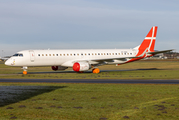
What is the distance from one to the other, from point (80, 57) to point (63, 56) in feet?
10.9

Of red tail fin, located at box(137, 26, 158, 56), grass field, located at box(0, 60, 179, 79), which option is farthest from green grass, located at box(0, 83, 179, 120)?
red tail fin, located at box(137, 26, 158, 56)

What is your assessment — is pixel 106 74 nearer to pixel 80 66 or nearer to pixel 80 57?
pixel 80 66

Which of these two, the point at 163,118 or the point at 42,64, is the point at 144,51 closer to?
the point at 42,64

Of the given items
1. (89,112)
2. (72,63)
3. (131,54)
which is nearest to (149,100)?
(89,112)

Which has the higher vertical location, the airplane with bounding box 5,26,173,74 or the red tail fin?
the red tail fin

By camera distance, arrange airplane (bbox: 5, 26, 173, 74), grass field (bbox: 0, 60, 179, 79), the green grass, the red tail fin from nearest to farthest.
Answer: the green grass, grass field (bbox: 0, 60, 179, 79), airplane (bbox: 5, 26, 173, 74), the red tail fin

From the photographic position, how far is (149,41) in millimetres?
49781

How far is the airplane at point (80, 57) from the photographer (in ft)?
135

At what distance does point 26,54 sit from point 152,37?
25.9 meters

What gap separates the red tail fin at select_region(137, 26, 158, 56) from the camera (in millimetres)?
49500

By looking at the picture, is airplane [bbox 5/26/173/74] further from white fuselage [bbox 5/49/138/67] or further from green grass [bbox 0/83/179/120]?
green grass [bbox 0/83/179/120]

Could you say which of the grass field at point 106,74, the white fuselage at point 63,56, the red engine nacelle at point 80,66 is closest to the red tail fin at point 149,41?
the white fuselage at point 63,56

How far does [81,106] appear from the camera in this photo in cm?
1246

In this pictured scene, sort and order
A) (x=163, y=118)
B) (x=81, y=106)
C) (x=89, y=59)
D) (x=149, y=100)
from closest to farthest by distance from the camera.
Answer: (x=163, y=118)
(x=81, y=106)
(x=149, y=100)
(x=89, y=59)
